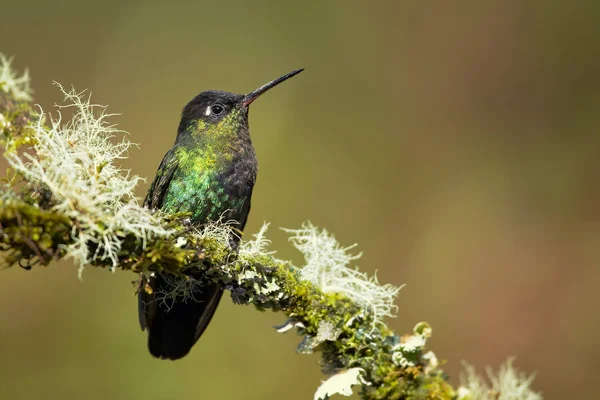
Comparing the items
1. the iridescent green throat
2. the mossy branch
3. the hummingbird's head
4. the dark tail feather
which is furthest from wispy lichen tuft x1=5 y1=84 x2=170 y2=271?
the hummingbird's head

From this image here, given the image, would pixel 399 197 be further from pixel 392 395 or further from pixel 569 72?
pixel 392 395

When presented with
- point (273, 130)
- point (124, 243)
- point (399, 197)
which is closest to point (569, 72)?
point (399, 197)

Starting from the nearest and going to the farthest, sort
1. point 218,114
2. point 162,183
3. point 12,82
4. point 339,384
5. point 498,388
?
point 12,82, point 339,384, point 498,388, point 162,183, point 218,114

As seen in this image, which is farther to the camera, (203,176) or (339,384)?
(203,176)

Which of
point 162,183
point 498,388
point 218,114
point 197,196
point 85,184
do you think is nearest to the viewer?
point 85,184

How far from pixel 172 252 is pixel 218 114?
159cm

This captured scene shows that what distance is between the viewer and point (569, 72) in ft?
16.6

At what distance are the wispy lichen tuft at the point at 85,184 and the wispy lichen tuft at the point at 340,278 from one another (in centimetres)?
60

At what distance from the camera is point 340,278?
200cm

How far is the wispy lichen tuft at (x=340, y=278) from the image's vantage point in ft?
6.38

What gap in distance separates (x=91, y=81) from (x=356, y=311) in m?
3.63

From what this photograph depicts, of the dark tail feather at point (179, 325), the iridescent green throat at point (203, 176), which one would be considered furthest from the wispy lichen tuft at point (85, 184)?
the dark tail feather at point (179, 325)

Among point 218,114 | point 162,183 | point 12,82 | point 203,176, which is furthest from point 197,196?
point 12,82

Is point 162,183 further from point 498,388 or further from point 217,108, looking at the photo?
point 498,388
